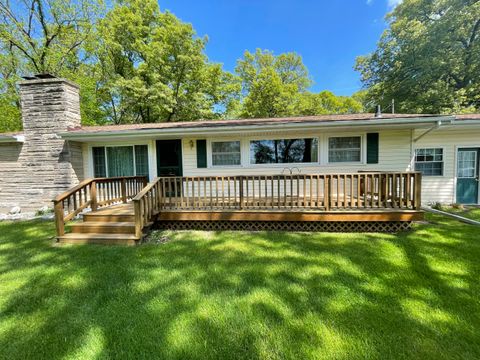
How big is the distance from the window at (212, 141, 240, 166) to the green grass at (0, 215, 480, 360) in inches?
134

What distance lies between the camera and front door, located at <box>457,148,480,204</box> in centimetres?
746

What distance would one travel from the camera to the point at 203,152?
23.9ft

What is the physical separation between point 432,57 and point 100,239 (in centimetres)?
1944

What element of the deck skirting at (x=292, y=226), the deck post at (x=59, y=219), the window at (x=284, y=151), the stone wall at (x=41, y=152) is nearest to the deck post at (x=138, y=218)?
the deck skirting at (x=292, y=226)

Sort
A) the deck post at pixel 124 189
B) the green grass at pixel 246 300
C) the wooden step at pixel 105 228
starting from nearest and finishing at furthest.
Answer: the green grass at pixel 246 300
the wooden step at pixel 105 228
the deck post at pixel 124 189

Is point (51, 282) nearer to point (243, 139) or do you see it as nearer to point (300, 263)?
point (300, 263)

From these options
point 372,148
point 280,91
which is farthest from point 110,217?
point 280,91

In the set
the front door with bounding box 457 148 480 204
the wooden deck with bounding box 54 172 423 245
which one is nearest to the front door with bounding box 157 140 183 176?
the wooden deck with bounding box 54 172 423 245

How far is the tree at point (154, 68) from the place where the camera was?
15.9 metres

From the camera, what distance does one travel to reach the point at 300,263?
354 cm

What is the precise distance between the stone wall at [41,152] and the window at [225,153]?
180 inches

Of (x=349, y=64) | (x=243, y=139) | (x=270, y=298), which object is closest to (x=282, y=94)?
(x=349, y=64)

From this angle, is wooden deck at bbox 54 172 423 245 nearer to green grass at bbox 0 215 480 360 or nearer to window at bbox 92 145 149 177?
green grass at bbox 0 215 480 360

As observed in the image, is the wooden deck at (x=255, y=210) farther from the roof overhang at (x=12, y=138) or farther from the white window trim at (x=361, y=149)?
the roof overhang at (x=12, y=138)
